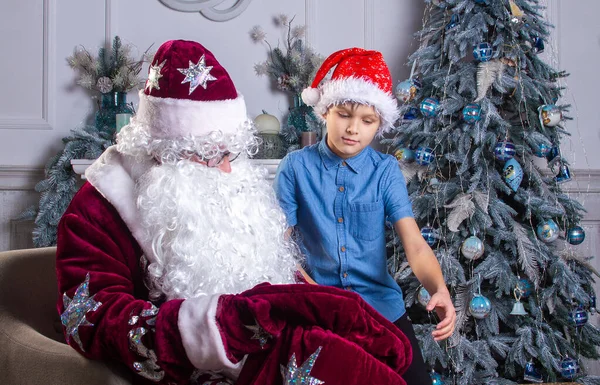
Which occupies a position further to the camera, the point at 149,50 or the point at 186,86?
the point at 149,50

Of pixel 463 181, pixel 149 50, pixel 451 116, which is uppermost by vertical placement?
pixel 149 50

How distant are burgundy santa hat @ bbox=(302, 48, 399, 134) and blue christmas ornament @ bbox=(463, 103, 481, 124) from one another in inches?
36.0

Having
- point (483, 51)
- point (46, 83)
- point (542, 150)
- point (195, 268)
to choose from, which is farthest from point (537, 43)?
point (46, 83)

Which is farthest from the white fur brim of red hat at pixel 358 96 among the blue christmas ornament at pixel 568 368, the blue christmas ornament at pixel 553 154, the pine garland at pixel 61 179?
the pine garland at pixel 61 179

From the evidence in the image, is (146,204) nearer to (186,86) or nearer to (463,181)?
(186,86)

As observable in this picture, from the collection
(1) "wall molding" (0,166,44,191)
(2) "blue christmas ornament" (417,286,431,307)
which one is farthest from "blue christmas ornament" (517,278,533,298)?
(1) "wall molding" (0,166,44,191)

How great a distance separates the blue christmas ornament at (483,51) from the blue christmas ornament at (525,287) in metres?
1.01

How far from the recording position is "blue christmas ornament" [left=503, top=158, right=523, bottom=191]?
2619 mm

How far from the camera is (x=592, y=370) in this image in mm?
3268

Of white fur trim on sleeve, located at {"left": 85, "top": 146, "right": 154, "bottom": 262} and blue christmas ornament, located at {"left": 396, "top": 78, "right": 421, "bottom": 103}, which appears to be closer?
white fur trim on sleeve, located at {"left": 85, "top": 146, "right": 154, "bottom": 262}

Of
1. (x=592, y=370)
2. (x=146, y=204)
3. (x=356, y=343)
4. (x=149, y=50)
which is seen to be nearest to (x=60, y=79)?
(x=149, y=50)

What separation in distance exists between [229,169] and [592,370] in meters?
2.72

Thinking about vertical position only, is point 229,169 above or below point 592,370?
above

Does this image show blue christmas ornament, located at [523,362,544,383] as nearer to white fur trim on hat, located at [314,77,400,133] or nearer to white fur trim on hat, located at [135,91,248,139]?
white fur trim on hat, located at [314,77,400,133]
